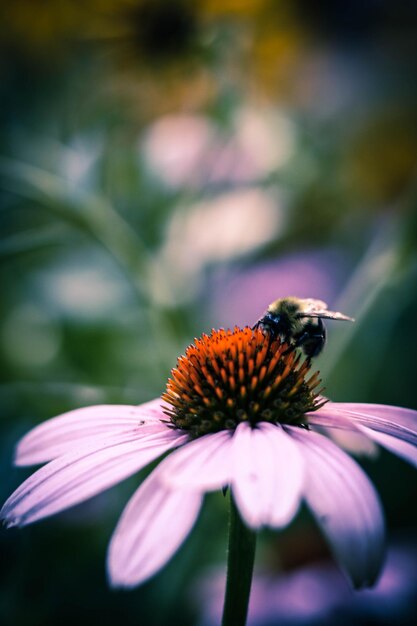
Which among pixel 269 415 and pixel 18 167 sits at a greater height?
pixel 18 167

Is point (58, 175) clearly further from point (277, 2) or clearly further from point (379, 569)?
point (379, 569)

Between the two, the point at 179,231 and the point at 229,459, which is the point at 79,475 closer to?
the point at 229,459

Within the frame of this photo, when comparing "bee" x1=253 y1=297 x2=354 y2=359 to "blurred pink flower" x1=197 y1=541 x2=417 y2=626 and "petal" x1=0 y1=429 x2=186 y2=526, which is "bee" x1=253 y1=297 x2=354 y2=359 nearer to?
"petal" x1=0 y1=429 x2=186 y2=526

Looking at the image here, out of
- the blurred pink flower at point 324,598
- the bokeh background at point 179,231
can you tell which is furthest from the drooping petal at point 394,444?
the blurred pink flower at point 324,598

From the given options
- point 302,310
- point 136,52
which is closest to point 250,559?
point 302,310

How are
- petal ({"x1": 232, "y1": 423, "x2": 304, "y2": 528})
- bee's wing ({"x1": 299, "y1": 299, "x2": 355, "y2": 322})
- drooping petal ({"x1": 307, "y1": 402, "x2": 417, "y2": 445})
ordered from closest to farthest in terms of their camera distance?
petal ({"x1": 232, "y1": 423, "x2": 304, "y2": 528}) < drooping petal ({"x1": 307, "y1": 402, "x2": 417, "y2": 445}) < bee's wing ({"x1": 299, "y1": 299, "x2": 355, "y2": 322})

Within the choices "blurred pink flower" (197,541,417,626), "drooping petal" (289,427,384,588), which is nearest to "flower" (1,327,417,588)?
"drooping petal" (289,427,384,588)
